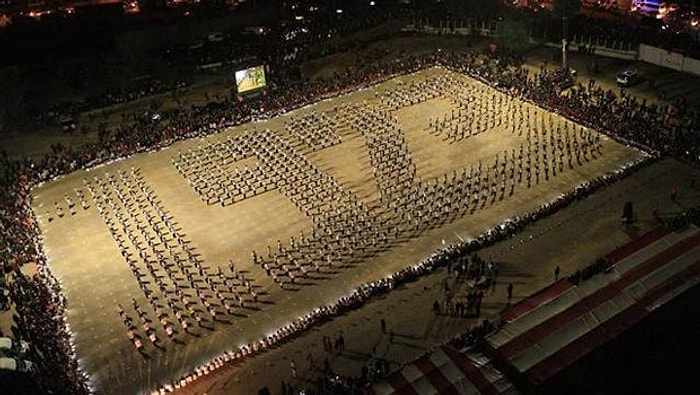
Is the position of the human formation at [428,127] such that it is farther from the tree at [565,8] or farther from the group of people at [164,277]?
the tree at [565,8]

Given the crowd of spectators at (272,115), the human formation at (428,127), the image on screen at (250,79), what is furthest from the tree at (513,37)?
the image on screen at (250,79)

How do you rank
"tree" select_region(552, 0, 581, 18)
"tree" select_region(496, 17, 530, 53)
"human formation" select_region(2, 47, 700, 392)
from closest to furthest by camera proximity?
"human formation" select_region(2, 47, 700, 392), "tree" select_region(496, 17, 530, 53), "tree" select_region(552, 0, 581, 18)

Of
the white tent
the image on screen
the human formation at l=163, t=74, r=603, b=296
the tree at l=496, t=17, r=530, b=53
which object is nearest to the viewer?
the white tent

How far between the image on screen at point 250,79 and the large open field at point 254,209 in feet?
20.9

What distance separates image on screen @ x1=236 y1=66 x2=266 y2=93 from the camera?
6378 cm

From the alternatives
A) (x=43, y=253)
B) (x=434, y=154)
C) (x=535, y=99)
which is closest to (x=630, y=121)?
(x=535, y=99)

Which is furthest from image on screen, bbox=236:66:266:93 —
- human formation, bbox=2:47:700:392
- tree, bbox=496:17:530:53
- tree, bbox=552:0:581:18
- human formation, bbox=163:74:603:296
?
tree, bbox=552:0:581:18

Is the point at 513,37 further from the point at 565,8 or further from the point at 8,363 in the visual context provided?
the point at 8,363

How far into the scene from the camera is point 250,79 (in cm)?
6450

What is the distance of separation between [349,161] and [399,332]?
2031 cm

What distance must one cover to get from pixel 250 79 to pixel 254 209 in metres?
21.4

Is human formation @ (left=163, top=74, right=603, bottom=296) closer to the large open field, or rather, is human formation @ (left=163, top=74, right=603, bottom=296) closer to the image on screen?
the large open field

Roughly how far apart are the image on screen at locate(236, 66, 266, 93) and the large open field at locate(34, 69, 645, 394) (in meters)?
6.38

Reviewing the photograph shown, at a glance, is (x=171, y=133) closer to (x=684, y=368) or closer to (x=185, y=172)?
(x=185, y=172)
